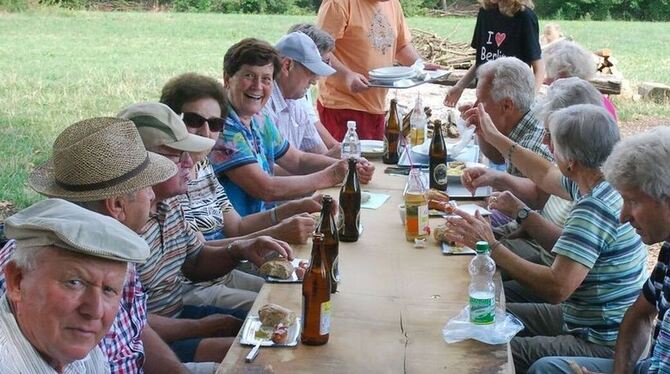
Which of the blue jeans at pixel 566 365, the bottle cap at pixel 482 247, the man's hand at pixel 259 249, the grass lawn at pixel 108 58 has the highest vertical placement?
the bottle cap at pixel 482 247

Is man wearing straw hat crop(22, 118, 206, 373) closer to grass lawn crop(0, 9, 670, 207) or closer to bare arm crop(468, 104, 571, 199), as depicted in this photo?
bare arm crop(468, 104, 571, 199)

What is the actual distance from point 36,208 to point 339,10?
4.09 m

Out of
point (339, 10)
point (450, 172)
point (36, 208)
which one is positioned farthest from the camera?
point (339, 10)

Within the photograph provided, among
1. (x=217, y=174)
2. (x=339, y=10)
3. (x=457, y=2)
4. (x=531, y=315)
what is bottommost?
(x=457, y=2)

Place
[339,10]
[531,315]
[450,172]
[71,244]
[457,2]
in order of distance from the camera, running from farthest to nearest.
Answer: [457,2] < [339,10] < [450,172] < [531,315] < [71,244]

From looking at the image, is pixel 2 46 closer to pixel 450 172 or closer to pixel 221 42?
pixel 221 42

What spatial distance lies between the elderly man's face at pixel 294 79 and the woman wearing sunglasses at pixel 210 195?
112 cm

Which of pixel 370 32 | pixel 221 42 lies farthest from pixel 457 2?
pixel 370 32

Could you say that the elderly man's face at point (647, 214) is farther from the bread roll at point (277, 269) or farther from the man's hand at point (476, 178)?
the man's hand at point (476, 178)

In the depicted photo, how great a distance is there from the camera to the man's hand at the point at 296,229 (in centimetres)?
313

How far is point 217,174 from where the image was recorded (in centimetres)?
387

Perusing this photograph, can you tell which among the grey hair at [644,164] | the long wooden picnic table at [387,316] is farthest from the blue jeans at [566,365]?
the grey hair at [644,164]

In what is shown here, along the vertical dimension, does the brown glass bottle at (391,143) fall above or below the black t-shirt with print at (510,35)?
below

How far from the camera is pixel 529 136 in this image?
4.06 metres
